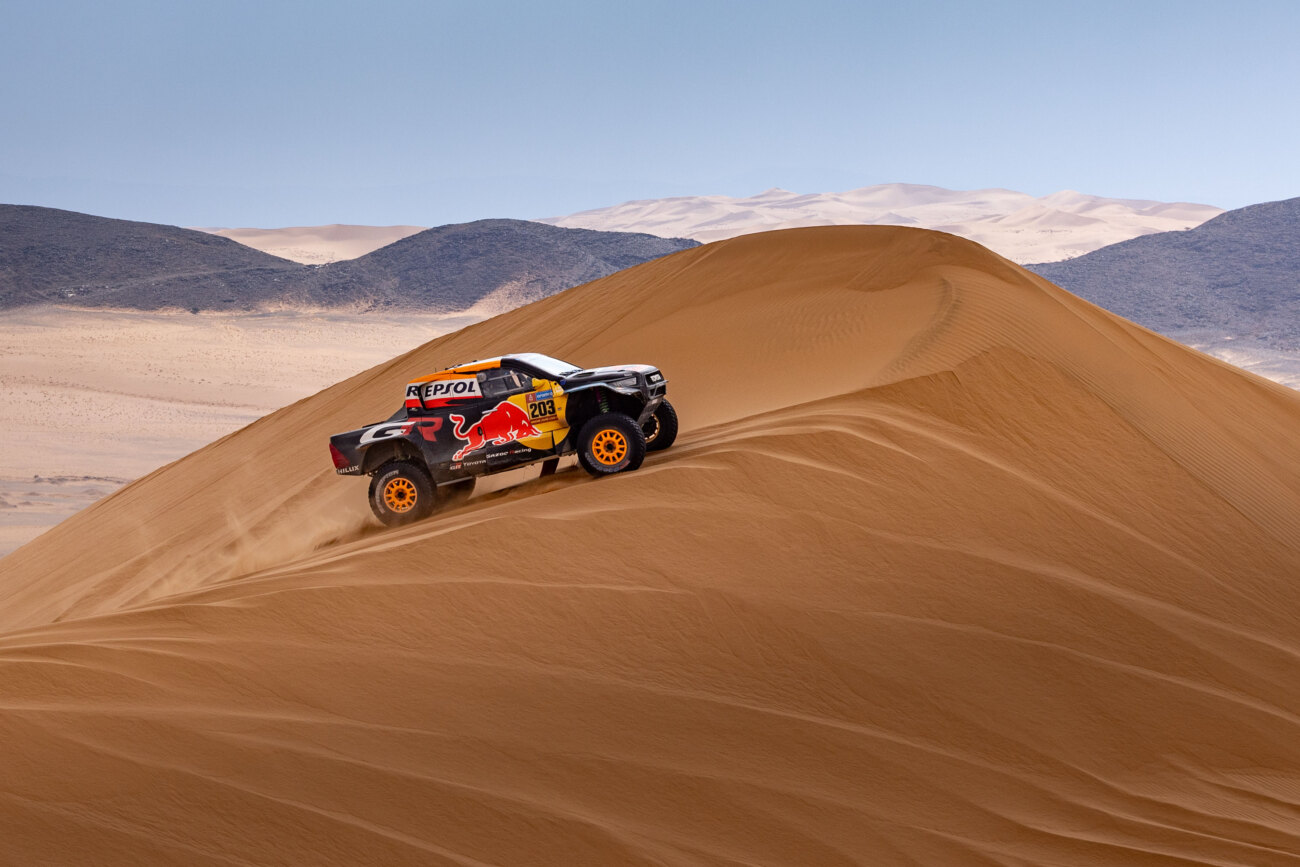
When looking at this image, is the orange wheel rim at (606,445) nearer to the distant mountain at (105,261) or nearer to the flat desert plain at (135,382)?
the flat desert plain at (135,382)

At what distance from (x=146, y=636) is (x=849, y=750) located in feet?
16.3

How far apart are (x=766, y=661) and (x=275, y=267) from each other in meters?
78.1

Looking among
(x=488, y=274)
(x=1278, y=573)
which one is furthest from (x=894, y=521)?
(x=488, y=274)

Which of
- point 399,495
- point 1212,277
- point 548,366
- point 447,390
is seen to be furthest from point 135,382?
point 1212,277

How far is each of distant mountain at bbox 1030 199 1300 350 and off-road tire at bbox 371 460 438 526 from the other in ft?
189

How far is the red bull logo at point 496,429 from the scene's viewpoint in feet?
37.0

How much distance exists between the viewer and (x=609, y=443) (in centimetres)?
1089

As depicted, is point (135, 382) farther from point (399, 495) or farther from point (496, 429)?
point (496, 429)

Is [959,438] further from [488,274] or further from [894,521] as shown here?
[488,274]

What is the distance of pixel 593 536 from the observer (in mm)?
9156

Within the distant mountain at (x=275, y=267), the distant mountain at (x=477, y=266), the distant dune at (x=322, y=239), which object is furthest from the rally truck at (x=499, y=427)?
the distant dune at (x=322, y=239)

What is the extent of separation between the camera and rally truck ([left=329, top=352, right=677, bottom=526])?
438 inches

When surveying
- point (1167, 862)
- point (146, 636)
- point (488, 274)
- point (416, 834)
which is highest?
point (488, 274)

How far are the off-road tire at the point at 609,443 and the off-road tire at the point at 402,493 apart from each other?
5.79ft
